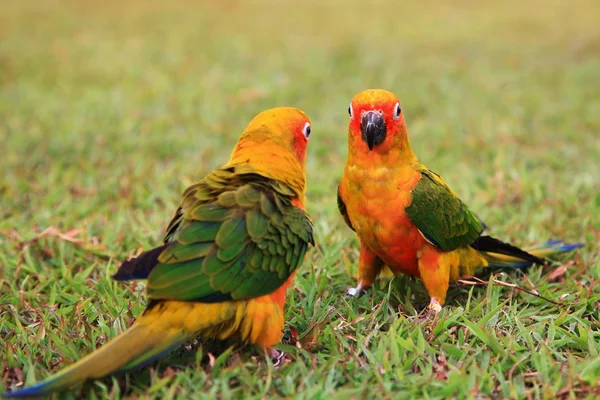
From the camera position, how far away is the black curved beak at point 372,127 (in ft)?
9.02

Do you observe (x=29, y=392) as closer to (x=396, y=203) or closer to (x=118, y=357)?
(x=118, y=357)

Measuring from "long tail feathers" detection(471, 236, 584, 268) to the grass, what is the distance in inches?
2.9

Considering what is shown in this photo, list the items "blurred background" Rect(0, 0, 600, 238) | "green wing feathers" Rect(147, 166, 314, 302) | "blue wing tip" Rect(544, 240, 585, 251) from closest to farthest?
"green wing feathers" Rect(147, 166, 314, 302)
"blue wing tip" Rect(544, 240, 585, 251)
"blurred background" Rect(0, 0, 600, 238)

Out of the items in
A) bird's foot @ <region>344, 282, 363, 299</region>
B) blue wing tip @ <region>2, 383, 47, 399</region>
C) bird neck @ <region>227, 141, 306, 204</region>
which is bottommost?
bird's foot @ <region>344, 282, 363, 299</region>

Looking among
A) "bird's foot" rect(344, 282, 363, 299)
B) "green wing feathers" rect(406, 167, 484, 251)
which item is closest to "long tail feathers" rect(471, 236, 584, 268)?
"green wing feathers" rect(406, 167, 484, 251)

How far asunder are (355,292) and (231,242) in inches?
37.6

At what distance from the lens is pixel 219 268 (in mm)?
2293

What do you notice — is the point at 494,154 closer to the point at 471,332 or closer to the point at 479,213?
the point at 479,213

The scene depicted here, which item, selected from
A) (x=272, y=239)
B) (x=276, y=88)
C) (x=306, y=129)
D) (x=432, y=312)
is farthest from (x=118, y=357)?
(x=276, y=88)

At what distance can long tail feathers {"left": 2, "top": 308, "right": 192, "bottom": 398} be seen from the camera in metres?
2.00

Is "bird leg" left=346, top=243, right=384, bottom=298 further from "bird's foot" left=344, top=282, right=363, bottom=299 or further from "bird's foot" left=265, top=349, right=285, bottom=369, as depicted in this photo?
"bird's foot" left=265, top=349, right=285, bottom=369

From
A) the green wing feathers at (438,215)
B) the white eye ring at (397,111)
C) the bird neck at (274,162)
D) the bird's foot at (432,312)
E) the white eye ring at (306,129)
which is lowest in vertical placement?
the bird's foot at (432,312)

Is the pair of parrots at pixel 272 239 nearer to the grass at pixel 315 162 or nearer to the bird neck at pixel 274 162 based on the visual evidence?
the bird neck at pixel 274 162

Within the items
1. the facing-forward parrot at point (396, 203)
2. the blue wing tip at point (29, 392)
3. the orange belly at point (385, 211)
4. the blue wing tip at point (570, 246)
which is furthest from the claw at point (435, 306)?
the blue wing tip at point (29, 392)
